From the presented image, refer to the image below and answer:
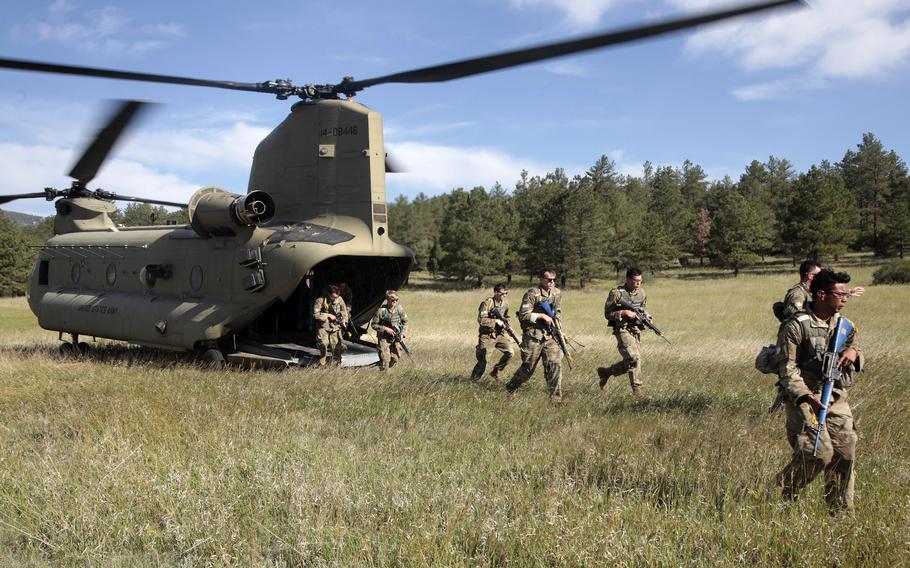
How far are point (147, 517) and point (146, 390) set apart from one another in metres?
5.13

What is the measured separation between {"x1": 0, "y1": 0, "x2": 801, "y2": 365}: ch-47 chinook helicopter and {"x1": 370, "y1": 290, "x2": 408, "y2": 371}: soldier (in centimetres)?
73

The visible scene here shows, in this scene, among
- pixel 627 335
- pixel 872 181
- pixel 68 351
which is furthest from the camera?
pixel 872 181

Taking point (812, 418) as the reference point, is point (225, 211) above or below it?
above

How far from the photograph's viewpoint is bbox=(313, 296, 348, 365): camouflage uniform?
11.8 m

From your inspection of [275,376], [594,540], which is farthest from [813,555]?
[275,376]

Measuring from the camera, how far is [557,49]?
6.12 meters

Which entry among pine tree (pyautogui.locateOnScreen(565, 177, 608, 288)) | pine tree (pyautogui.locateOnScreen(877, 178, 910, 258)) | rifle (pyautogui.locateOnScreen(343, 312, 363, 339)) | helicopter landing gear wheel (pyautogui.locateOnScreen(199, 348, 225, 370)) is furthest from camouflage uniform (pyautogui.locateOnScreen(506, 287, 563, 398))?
pine tree (pyautogui.locateOnScreen(877, 178, 910, 258))

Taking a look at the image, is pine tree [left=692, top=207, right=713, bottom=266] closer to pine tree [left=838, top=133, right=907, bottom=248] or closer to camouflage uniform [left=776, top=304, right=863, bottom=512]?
pine tree [left=838, top=133, right=907, bottom=248]

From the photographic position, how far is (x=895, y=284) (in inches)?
1403

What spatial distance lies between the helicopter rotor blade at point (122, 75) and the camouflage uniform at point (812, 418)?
779cm

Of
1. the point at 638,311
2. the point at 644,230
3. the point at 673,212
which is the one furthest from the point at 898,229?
the point at 638,311

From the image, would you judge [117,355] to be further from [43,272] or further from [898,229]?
[898,229]

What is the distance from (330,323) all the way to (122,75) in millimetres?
4968

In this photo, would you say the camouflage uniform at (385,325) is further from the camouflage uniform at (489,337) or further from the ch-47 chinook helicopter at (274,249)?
the camouflage uniform at (489,337)
